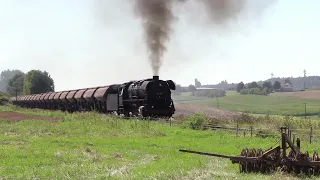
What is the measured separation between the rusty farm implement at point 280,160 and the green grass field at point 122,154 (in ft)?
1.93

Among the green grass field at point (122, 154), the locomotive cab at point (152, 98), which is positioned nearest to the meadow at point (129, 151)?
the green grass field at point (122, 154)

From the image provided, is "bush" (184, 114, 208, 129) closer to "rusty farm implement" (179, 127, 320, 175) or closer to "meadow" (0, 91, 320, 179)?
"meadow" (0, 91, 320, 179)

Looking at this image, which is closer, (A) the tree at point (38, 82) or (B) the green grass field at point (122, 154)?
(B) the green grass field at point (122, 154)

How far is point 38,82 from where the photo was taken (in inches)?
5856

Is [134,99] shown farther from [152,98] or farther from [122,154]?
[122,154]

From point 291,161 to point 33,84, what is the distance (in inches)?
5623

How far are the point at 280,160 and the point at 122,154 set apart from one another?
853cm

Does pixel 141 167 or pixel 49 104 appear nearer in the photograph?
pixel 141 167

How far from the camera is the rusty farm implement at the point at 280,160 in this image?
15.0 m

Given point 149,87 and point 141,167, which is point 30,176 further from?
point 149,87

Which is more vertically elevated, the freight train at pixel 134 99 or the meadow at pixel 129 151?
the freight train at pixel 134 99

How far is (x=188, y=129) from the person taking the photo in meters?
34.4

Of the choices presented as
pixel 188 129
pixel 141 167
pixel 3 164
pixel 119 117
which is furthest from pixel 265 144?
pixel 119 117

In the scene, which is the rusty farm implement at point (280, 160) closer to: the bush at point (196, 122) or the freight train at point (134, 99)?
the bush at point (196, 122)
